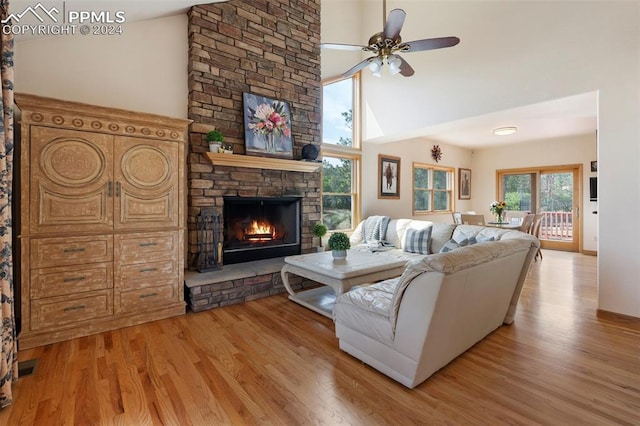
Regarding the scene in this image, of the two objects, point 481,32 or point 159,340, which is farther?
point 481,32

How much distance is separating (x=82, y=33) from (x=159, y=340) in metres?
3.11

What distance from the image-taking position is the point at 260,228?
417cm

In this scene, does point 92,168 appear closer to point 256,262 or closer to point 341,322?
point 256,262

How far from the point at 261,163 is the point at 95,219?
6.15ft

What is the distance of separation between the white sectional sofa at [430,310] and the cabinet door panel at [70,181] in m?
2.25

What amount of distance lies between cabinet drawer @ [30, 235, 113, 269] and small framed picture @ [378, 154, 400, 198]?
4588 mm

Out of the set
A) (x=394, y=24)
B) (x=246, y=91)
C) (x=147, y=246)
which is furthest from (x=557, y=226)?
(x=147, y=246)

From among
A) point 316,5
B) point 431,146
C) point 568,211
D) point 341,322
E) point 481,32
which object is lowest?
point 341,322

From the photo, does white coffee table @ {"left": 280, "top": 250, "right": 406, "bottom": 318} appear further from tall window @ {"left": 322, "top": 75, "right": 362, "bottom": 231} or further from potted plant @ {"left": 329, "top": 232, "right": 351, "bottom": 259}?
tall window @ {"left": 322, "top": 75, "right": 362, "bottom": 231}

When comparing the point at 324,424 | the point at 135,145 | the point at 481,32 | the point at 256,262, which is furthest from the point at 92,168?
the point at 481,32

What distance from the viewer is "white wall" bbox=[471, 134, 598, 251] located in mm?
6613

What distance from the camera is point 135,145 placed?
278 centimetres

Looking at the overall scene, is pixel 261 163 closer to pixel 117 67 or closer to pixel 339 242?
pixel 339 242

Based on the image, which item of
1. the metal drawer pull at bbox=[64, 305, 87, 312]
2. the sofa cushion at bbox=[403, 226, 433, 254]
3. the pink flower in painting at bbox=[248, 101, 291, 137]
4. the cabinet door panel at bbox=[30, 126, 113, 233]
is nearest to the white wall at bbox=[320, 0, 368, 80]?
the pink flower in painting at bbox=[248, 101, 291, 137]
